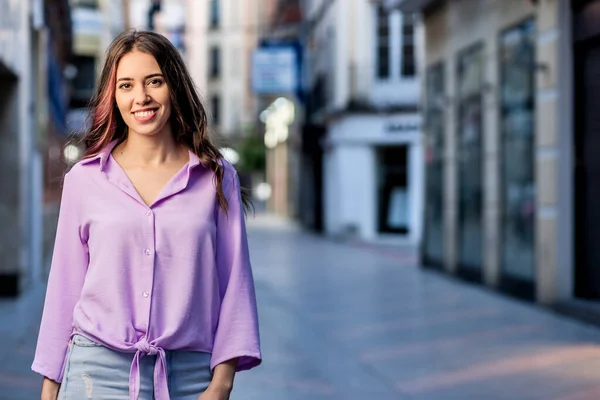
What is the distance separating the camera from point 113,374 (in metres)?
2.78

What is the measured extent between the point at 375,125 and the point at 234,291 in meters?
28.8

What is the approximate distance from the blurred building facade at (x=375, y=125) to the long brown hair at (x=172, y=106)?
26.6 m

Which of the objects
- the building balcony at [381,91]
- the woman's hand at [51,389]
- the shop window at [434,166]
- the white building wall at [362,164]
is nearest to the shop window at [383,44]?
the building balcony at [381,91]

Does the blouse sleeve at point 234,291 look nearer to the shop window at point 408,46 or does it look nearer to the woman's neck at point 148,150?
the woman's neck at point 148,150

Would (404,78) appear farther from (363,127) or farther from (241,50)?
(241,50)

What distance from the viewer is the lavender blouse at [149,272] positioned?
9.20 feet

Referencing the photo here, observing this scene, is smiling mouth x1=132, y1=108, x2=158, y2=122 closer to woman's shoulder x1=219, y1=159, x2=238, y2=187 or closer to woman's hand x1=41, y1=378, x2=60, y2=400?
woman's shoulder x1=219, y1=159, x2=238, y2=187

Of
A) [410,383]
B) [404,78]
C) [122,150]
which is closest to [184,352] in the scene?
[122,150]

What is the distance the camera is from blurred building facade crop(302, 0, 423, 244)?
3064 centimetres

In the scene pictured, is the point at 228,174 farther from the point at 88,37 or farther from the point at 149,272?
the point at 88,37

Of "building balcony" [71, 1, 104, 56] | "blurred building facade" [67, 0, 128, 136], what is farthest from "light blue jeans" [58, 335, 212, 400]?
"building balcony" [71, 1, 104, 56]

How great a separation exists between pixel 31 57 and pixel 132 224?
47.0ft

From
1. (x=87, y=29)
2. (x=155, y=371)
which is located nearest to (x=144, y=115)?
(x=155, y=371)

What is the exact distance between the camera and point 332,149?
34.6m
